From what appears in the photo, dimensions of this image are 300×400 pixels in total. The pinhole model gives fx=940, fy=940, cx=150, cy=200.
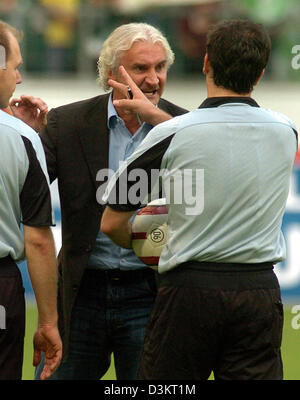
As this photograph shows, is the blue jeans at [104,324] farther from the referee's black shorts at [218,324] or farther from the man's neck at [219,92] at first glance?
the man's neck at [219,92]

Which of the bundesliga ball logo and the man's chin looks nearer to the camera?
the bundesliga ball logo

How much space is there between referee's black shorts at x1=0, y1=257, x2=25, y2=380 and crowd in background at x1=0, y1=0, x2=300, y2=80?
7.08 meters

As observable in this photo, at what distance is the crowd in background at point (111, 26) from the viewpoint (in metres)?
10.5

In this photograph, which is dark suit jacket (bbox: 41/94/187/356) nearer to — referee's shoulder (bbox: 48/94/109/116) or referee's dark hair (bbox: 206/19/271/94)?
referee's shoulder (bbox: 48/94/109/116)

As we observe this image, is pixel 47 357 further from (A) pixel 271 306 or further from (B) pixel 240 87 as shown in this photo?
(B) pixel 240 87

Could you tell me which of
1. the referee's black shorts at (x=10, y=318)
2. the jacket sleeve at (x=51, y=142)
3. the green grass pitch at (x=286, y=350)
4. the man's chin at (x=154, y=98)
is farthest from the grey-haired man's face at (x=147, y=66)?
the green grass pitch at (x=286, y=350)

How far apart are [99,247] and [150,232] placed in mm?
457

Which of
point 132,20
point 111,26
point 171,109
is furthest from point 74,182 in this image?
point 132,20

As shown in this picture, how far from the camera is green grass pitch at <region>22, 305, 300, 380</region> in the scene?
21.8 ft

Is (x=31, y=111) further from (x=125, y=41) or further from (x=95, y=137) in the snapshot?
(x=125, y=41)

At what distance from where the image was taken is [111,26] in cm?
1057

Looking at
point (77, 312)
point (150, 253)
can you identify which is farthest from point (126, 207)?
point (77, 312)

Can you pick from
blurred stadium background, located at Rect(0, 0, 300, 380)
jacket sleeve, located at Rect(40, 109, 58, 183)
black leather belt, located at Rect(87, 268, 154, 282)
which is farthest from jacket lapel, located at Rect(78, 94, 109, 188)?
blurred stadium background, located at Rect(0, 0, 300, 380)

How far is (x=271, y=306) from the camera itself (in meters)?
3.43
